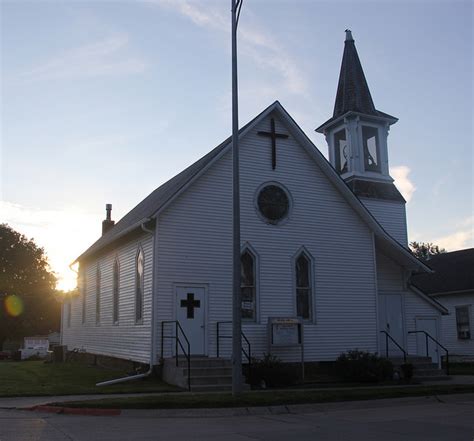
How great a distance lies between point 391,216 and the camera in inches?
1105

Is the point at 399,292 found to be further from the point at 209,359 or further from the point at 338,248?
the point at 209,359

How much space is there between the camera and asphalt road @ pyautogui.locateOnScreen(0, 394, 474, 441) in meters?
9.62

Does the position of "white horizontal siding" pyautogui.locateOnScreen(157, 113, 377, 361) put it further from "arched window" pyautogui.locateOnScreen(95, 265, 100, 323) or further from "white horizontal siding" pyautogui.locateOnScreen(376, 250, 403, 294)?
"arched window" pyautogui.locateOnScreen(95, 265, 100, 323)

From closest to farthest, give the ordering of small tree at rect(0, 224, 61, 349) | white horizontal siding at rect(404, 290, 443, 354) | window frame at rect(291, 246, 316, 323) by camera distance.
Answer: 1. window frame at rect(291, 246, 316, 323)
2. white horizontal siding at rect(404, 290, 443, 354)
3. small tree at rect(0, 224, 61, 349)

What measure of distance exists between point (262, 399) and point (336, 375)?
7340mm

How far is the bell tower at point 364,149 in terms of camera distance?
28000 mm

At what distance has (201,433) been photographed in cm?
993

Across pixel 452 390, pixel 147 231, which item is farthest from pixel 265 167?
pixel 452 390

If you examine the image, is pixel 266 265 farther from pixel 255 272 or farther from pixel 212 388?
pixel 212 388

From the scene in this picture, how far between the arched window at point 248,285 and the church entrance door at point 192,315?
144cm

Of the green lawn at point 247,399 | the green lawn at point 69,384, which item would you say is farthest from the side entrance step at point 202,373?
the green lawn at point 247,399

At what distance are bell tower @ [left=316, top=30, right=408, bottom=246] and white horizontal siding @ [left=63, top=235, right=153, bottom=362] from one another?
449 inches

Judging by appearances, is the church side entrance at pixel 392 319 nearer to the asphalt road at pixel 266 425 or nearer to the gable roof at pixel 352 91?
the asphalt road at pixel 266 425

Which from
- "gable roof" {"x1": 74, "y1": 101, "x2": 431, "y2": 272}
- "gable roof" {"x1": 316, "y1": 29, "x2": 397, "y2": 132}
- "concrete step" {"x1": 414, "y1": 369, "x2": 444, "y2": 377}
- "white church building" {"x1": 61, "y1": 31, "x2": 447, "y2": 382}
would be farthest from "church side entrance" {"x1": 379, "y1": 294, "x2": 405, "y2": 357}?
"gable roof" {"x1": 316, "y1": 29, "x2": 397, "y2": 132}
